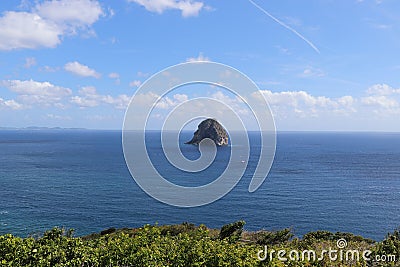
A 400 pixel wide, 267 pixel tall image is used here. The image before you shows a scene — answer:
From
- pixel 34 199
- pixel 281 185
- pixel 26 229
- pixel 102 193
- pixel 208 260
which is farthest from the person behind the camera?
pixel 281 185

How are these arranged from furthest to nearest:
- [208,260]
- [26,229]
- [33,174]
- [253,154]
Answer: [253,154], [33,174], [26,229], [208,260]

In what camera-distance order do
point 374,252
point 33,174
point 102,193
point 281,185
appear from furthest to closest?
point 33,174, point 281,185, point 102,193, point 374,252

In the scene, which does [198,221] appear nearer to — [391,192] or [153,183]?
[153,183]

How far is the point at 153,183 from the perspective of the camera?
6581 cm

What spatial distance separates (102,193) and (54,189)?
345 inches

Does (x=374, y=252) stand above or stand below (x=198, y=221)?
above

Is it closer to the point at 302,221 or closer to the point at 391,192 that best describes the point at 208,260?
the point at 302,221

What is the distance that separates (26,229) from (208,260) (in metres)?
36.5

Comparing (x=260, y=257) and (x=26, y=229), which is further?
(x=26, y=229)

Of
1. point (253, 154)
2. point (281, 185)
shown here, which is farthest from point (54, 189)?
point (253, 154)

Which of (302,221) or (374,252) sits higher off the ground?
(374,252)

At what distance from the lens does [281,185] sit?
2549 inches

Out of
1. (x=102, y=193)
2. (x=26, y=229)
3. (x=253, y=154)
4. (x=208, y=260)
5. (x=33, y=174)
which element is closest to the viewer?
(x=208, y=260)

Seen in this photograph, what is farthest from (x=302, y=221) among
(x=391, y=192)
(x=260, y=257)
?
(x=260, y=257)
